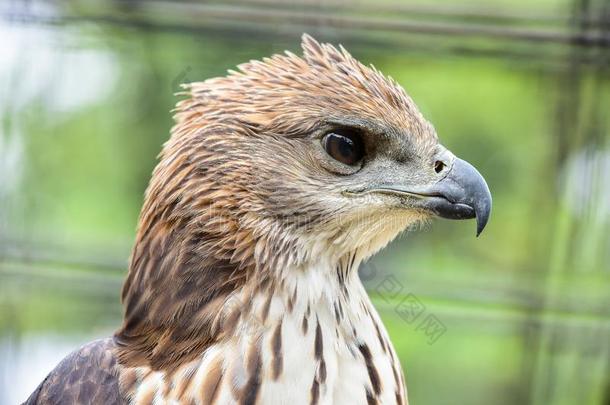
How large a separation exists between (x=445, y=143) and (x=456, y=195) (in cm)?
226

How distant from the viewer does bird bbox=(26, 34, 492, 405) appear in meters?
1.26

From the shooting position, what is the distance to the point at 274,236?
1.31 m

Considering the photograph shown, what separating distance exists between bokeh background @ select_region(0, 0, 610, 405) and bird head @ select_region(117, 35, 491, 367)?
1934 mm

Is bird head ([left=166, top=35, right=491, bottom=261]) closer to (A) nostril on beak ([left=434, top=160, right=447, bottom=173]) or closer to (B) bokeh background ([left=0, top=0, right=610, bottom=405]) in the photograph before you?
(A) nostril on beak ([left=434, top=160, right=447, bottom=173])

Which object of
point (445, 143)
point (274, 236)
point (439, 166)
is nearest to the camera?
point (274, 236)

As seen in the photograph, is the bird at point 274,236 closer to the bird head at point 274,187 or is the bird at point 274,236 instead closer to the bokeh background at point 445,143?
the bird head at point 274,187

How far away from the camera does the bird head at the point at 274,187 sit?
1302 mm

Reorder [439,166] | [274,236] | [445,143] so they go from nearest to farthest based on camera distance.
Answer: [274,236], [439,166], [445,143]

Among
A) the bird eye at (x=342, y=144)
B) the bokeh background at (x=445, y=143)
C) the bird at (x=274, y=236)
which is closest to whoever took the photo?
the bird at (x=274, y=236)

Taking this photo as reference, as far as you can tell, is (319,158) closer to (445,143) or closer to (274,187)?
(274,187)

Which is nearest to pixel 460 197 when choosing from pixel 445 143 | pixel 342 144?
pixel 342 144

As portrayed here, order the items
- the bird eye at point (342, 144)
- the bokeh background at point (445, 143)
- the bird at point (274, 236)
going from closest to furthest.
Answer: the bird at point (274, 236) → the bird eye at point (342, 144) → the bokeh background at point (445, 143)

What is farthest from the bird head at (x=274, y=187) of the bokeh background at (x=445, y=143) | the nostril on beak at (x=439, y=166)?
the bokeh background at (x=445, y=143)

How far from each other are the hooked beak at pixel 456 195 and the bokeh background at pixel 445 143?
1925 millimetres
